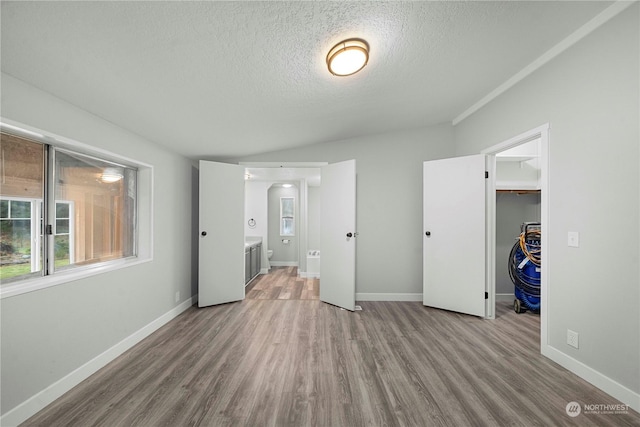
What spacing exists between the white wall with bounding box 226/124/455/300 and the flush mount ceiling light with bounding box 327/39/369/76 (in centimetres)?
206

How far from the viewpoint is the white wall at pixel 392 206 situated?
12.3 feet

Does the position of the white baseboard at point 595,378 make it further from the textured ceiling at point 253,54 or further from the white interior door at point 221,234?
the white interior door at point 221,234

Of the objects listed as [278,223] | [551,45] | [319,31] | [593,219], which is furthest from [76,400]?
[278,223]

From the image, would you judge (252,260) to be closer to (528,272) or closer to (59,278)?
(59,278)

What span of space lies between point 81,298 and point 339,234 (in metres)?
2.70

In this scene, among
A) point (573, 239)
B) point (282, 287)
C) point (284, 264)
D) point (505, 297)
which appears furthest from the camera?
point (284, 264)

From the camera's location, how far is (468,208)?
10.3 ft

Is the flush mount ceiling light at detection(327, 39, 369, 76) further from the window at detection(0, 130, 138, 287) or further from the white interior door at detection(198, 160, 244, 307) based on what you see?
the white interior door at detection(198, 160, 244, 307)

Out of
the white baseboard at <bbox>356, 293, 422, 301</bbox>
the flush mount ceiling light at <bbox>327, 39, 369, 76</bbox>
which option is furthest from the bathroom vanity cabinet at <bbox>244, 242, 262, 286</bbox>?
the flush mount ceiling light at <bbox>327, 39, 369, 76</bbox>

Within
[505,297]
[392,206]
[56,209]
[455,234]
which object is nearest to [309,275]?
[392,206]

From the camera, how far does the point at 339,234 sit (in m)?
3.53

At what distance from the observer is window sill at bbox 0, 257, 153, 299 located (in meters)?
1.50

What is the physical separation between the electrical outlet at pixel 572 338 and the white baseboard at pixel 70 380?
12.7ft

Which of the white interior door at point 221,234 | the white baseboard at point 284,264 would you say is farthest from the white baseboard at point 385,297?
the white baseboard at point 284,264
